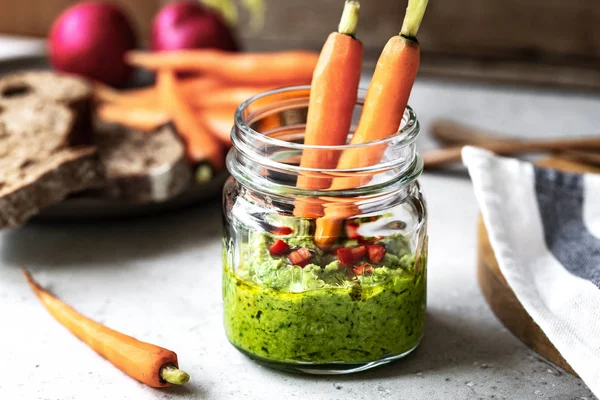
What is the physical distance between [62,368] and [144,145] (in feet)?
2.15

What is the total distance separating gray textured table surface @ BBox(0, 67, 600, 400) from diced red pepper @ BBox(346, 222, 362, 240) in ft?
0.70

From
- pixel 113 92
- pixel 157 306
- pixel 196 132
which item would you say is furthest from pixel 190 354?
pixel 113 92

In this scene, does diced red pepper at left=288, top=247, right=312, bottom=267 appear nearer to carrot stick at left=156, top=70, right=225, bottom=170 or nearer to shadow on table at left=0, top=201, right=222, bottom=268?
shadow on table at left=0, top=201, right=222, bottom=268

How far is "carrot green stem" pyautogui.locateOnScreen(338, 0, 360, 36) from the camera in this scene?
3.52 feet

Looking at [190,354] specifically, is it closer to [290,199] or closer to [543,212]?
[290,199]

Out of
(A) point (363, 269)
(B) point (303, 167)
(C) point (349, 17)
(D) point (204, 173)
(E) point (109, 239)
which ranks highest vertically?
(C) point (349, 17)

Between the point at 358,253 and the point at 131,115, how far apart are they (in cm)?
108

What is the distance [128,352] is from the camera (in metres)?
1.16

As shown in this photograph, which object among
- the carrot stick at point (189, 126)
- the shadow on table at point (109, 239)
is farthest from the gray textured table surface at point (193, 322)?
the carrot stick at point (189, 126)

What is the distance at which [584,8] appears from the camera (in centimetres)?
241

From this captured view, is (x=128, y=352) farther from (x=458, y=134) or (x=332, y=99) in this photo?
(x=458, y=134)

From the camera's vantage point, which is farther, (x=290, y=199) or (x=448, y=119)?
(x=448, y=119)

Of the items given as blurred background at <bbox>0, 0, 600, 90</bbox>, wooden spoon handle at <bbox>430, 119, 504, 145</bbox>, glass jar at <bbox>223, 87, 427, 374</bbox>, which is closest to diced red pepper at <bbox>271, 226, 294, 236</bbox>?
glass jar at <bbox>223, 87, 427, 374</bbox>

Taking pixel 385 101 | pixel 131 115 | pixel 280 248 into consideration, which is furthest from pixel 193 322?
pixel 131 115
